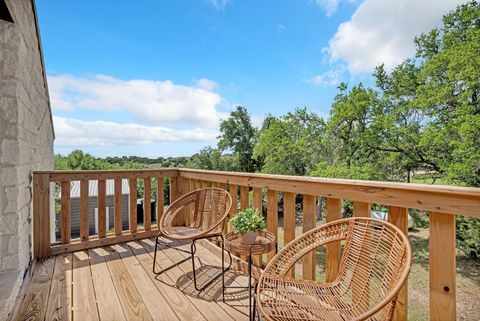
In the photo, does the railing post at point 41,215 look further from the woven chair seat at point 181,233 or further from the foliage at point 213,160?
the foliage at point 213,160

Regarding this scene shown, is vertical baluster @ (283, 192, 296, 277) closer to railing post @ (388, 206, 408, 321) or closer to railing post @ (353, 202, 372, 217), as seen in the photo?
railing post @ (353, 202, 372, 217)

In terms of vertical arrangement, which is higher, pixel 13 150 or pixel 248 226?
pixel 13 150

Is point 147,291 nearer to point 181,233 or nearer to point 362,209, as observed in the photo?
Answer: point 181,233

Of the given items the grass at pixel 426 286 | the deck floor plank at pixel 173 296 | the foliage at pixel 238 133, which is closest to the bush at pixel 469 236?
the grass at pixel 426 286

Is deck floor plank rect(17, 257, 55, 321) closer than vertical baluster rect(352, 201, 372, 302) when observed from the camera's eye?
No

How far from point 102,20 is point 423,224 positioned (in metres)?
11.0

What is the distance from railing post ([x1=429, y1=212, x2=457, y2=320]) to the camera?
1.21 m

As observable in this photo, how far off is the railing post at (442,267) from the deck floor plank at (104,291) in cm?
178

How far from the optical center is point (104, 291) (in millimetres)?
2141

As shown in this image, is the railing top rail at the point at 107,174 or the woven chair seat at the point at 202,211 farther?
the railing top rail at the point at 107,174

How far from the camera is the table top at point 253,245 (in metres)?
1.83

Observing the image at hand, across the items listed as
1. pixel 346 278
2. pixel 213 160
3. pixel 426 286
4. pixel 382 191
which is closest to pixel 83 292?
pixel 346 278

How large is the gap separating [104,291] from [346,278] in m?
1.82

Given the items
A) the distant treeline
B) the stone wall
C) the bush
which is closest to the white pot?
the stone wall
